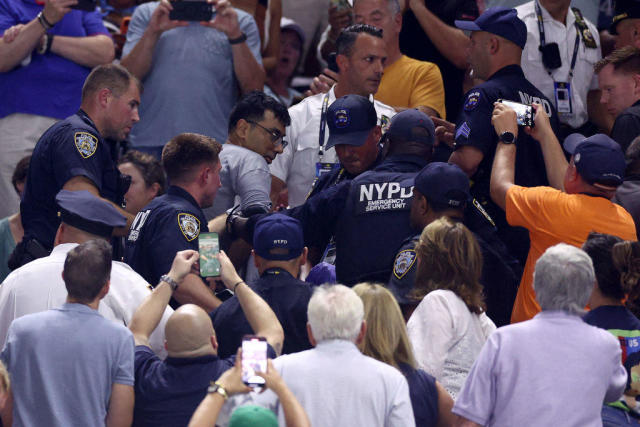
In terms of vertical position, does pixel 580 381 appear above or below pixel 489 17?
below

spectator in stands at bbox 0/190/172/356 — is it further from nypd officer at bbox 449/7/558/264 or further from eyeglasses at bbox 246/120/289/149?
nypd officer at bbox 449/7/558/264

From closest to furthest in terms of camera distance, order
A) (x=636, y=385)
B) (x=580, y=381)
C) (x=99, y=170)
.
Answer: (x=580, y=381) < (x=636, y=385) < (x=99, y=170)

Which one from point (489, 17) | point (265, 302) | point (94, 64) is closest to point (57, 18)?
point (94, 64)

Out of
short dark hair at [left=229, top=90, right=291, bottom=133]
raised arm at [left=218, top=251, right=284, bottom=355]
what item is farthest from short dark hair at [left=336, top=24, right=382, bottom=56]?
raised arm at [left=218, top=251, right=284, bottom=355]

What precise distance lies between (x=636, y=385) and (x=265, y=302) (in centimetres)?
171

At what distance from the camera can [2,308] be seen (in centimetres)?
503

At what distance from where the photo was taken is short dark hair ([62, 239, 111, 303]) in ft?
15.1

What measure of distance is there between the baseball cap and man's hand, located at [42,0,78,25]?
4.88 meters

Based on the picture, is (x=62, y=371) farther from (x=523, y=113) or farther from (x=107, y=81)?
(x=523, y=113)

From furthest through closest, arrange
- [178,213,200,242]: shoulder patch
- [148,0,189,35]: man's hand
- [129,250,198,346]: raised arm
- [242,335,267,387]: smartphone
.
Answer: [148,0,189,35]: man's hand, [178,213,200,242]: shoulder patch, [129,250,198,346]: raised arm, [242,335,267,387]: smartphone

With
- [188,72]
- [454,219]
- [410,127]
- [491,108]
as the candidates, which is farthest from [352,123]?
[188,72]

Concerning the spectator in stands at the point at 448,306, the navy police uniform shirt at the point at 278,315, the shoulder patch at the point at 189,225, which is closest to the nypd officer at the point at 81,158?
the shoulder patch at the point at 189,225

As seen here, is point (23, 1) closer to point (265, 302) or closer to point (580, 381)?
point (265, 302)

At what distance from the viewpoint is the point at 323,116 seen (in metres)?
7.42
